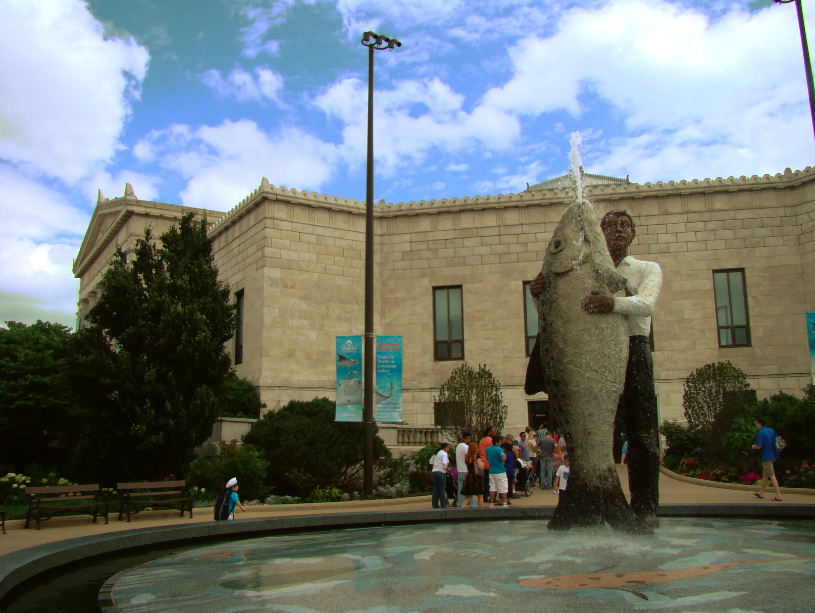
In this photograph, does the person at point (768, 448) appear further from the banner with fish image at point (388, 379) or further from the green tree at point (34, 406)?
the green tree at point (34, 406)

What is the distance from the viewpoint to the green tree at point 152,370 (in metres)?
14.3

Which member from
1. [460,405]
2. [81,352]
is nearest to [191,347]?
[81,352]

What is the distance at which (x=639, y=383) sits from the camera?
280 inches

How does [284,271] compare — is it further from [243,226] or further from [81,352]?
[81,352]

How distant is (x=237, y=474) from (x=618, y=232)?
34.5 feet

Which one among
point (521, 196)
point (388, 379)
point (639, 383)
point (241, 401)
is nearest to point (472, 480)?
point (388, 379)

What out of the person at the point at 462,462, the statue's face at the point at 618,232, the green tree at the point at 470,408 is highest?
the statue's face at the point at 618,232

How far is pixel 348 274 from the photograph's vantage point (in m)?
25.8

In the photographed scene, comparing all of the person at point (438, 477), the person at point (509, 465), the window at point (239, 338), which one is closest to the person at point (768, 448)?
the person at point (509, 465)

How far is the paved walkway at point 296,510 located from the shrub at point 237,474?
128 centimetres

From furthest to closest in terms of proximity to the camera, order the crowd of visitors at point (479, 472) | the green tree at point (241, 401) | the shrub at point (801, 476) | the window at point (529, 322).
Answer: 1. the window at point (529, 322)
2. the green tree at point (241, 401)
3. the shrub at point (801, 476)
4. the crowd of visitors at point (479, 472)

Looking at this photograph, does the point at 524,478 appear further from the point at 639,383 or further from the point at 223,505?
the point at 639,383

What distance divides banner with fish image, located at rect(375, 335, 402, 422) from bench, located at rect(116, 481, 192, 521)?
4.30m

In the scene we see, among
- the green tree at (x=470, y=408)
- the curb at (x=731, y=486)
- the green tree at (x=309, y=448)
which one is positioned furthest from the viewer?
the green tree at (x=470, y=408)
